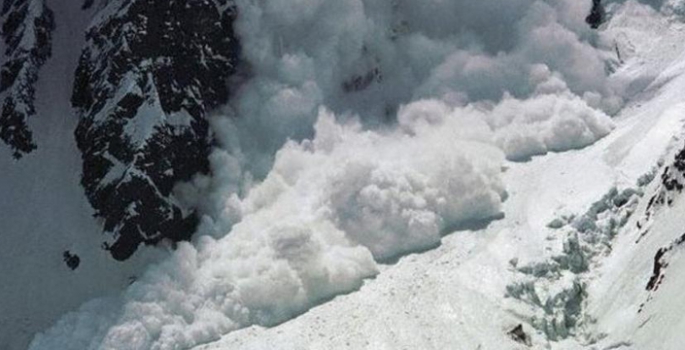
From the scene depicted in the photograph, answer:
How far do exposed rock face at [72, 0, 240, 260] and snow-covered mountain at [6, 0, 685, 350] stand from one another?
23 centimetres

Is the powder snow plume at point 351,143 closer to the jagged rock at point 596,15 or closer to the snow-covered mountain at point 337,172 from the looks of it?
the snow-covered mountain at point 337,172

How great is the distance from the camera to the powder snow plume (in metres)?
112

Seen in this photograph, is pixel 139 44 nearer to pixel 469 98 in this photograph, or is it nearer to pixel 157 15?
pixel 157 15

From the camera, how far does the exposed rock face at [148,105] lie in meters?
123

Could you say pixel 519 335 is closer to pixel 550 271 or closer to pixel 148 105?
pixel 550 271

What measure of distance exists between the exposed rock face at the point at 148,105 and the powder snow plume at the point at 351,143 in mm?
2554

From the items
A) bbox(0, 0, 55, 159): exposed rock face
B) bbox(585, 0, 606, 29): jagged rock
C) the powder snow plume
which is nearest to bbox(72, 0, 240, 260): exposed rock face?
the powder snow plume

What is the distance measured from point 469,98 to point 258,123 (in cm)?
2200

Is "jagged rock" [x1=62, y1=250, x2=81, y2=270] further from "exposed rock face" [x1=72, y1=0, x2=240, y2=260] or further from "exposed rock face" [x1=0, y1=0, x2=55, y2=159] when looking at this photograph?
"exposed rock face" [x1=0, y1=0, x2=55, y2=159]

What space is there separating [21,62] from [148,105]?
2036cm

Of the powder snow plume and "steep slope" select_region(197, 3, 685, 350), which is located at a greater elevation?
the powder snow plume

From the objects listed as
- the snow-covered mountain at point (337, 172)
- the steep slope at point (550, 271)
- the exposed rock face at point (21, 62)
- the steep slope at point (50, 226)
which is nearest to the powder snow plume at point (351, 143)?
the snow-covered mountain at point (337, 172)

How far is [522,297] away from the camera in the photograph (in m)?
104

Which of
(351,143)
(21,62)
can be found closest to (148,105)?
(21,62)
